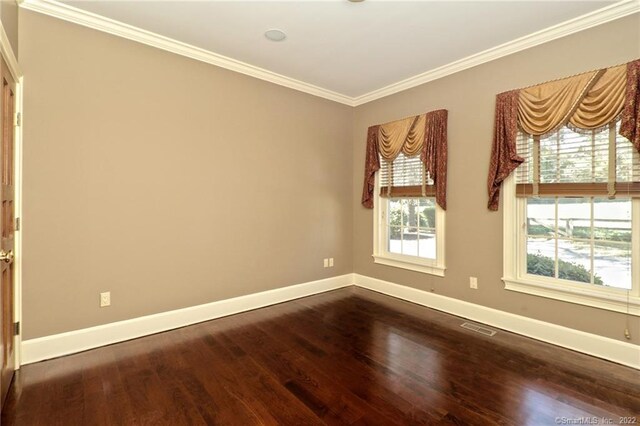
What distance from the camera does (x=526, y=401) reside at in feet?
6.58

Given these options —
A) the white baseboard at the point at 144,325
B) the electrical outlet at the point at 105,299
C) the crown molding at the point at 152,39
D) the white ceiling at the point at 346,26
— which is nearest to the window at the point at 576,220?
the white ceiling at the point at 346,26

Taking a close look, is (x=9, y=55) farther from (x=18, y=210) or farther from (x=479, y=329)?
(x=479, y=329)

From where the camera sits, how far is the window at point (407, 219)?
3814 millimetres

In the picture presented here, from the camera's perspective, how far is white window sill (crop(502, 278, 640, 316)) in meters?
2.46

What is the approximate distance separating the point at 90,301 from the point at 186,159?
1.54 m

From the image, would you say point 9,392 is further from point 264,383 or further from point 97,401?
point 264,383

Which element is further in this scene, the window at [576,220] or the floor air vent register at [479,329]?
the floor air vent register at [479,329]

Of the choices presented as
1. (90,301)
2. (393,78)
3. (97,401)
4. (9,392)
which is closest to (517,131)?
(393,78)

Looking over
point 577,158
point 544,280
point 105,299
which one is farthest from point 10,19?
point 544,280

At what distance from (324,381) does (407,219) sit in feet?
8.29

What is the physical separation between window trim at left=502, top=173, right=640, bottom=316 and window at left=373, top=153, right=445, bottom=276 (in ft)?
2.35

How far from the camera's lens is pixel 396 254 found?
427 cm

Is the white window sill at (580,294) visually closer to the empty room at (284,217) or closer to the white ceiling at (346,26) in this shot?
the empty room at (284,217)

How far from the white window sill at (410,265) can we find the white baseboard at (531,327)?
0.26 metres
